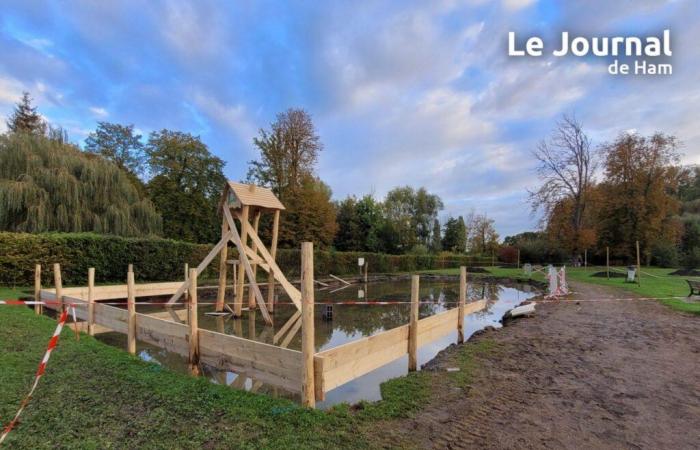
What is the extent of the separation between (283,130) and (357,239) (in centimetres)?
1310

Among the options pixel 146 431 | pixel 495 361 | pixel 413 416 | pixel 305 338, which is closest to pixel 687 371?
pixel 495 361

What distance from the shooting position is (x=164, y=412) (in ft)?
11.4

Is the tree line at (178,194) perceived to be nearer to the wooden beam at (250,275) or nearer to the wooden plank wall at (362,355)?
the wooden beam at (250,275)

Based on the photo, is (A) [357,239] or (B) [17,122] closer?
(B) [17,122]

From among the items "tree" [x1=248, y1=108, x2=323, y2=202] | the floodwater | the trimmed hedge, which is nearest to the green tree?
"tree" [x1=248, y1=108, x2=323, y2=202]

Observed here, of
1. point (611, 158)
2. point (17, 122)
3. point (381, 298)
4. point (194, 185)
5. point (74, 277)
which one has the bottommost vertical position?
point (381, 298)

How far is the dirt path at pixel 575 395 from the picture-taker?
3.14 meters

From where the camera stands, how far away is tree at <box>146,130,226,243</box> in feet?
84.2

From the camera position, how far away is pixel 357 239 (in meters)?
35.7

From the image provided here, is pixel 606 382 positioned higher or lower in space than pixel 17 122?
lower

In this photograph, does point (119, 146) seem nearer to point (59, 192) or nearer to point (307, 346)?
point (59, 192)

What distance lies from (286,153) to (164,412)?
25.9 meters

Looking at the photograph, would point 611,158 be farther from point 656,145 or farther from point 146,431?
point 146,431

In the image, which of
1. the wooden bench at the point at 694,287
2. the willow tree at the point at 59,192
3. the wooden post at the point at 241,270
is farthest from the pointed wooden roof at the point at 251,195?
the wooden bench at the point at 694,287
